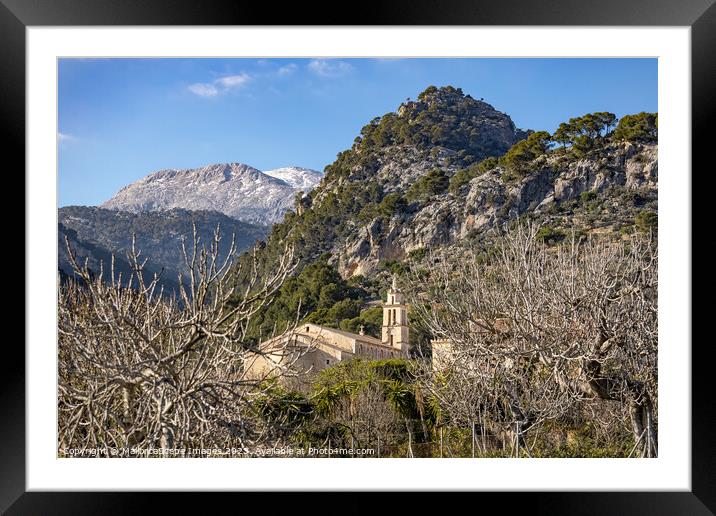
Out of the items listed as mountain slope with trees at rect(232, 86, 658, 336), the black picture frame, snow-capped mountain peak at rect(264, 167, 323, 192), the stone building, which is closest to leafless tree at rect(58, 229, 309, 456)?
the black picture frame

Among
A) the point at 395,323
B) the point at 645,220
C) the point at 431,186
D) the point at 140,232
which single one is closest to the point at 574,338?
the point at 645,220

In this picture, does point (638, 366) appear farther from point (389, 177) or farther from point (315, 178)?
point (389, 177)

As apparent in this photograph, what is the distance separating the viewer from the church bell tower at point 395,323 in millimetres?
18031

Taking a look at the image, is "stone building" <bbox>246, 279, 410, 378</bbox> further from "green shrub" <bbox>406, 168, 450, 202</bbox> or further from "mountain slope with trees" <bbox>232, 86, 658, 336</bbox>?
"green shrub" <bbox>406, 168, 450, 202</bbox>

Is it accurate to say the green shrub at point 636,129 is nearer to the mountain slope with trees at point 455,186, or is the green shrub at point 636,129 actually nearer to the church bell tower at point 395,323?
the mountain slope with trees at point 455,186

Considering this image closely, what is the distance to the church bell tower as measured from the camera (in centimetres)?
1803

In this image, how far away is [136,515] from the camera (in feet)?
11.6

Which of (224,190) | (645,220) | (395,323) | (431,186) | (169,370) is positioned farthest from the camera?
(431,186)

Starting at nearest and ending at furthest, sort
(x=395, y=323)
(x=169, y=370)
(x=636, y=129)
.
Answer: (x=169, y=370)
(x=636, y=129)
(x=395, y=323)

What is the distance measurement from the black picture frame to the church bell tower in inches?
533
